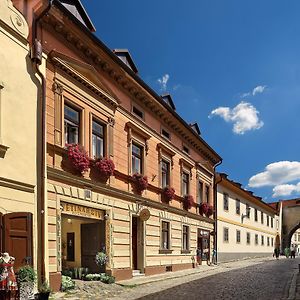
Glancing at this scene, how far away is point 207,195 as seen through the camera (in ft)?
110

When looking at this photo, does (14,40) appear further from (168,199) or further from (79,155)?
(168,199)

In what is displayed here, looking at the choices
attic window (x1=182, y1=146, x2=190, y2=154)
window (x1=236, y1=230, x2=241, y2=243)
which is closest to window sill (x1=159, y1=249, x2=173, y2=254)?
attic window (x1=182, y1=146, x2=190, y2=154)

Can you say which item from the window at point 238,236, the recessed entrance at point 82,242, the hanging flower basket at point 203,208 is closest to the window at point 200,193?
the hanging flower basket at point 203,208

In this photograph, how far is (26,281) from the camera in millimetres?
11320

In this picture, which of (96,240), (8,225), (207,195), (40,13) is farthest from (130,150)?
(207,195)

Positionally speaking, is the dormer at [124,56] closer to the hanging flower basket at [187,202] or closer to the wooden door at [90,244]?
the wooden door at [90,244]

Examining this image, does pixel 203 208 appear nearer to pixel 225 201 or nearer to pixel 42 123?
pixel 225 201

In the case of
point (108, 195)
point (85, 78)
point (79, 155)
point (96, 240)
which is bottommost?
point (96, 240)

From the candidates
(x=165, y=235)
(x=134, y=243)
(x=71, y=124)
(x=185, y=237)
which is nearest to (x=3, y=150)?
(x=71, y=124)

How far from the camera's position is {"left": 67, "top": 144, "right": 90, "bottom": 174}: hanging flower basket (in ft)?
48.7

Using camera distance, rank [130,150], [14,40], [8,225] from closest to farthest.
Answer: [8,225] < [14,40] < [130,150]

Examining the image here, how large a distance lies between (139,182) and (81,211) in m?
4.94

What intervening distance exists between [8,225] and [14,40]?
492cm

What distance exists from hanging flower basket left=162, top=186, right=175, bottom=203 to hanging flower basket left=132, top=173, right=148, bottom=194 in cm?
310
